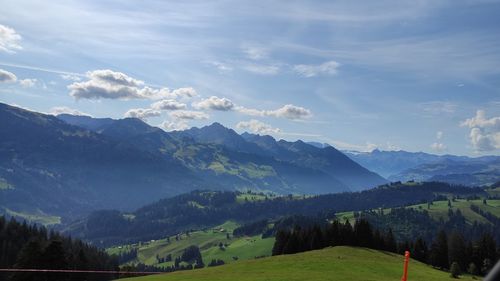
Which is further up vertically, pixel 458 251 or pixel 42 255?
pixel 458 251

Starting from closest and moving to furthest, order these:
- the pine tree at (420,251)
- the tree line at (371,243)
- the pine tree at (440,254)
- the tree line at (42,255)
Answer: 1. the tree line at (42,255)
2. the tree line at (371,243)
3. the pine tree at (440,254)
4. the pine tree at (420,251)

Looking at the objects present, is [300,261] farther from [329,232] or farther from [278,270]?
[329,232]

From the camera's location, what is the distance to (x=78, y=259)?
13888 cm

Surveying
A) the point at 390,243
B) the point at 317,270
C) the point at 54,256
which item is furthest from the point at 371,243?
the point at 54,256

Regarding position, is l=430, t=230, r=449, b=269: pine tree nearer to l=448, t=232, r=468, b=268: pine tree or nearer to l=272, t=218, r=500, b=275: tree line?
l=272, t=218, r=500, b=275: tree line

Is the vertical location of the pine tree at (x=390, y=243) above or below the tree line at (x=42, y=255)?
above

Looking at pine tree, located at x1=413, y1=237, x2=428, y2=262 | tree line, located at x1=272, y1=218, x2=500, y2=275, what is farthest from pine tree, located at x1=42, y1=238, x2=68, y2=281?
pine tree, located at x1=413, y1=237, x2=428, y2=262

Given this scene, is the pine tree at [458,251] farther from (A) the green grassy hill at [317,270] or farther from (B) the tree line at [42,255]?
(B) the tree line at [42,255]

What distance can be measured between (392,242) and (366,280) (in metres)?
78.8

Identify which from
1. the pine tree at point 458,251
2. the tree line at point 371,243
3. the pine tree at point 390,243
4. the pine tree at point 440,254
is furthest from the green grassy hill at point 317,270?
the pine tree at point 458,251

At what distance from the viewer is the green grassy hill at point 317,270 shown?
188 feet

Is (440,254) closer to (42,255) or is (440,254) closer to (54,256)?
(54,256)

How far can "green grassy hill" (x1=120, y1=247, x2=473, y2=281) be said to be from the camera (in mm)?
57419

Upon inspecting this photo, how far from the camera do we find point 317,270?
2475 inches
